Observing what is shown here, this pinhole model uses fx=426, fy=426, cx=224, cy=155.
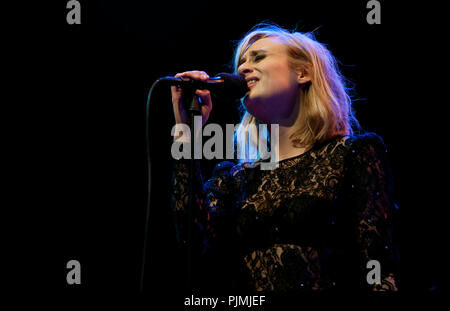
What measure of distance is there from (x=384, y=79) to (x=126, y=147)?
144cm

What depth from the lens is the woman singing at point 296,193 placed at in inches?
61.3

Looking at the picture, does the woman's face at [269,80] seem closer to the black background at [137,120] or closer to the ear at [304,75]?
the ear at [304,75]

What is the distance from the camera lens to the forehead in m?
1.90

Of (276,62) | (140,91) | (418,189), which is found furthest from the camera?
(140,91)

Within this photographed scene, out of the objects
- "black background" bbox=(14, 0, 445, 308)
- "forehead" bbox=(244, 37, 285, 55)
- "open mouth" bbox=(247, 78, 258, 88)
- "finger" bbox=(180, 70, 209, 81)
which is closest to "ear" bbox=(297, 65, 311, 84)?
"forehead" bbox=(244, 37, 285, 55)

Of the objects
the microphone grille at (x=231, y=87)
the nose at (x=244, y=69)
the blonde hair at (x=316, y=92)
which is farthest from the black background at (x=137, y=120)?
the microphone grille at (x=231, y=87)

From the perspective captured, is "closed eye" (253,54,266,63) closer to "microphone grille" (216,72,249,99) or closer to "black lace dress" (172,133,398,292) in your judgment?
"microphone grille" (216,72,249,99)

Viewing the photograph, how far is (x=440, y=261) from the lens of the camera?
6.53 feet

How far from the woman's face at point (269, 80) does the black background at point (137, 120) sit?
1.72 feet

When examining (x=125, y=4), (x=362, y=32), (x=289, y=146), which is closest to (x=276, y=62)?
(x=289, y=146)

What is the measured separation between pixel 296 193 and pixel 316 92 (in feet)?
1.72

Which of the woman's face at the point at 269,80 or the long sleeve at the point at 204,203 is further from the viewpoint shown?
the woman's face at the point at 269,80

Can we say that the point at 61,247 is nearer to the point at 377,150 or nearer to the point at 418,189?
the point at 377,150

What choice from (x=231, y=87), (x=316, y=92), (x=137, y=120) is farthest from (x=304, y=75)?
(x=137, y=120)
